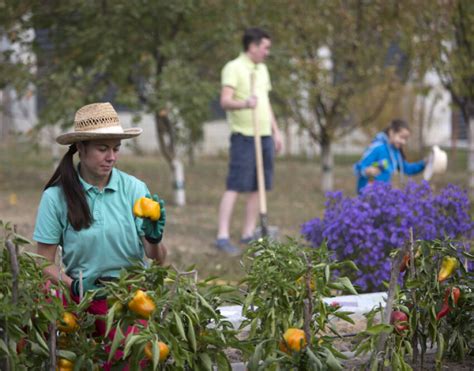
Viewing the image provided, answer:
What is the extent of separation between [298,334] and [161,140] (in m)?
8.55

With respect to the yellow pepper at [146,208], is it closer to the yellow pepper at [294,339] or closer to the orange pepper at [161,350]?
the orange pepper at [161,350]

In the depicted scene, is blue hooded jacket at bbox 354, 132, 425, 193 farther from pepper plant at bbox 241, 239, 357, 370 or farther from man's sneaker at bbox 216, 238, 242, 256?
pepper plant at bbox 241, 239, 357, 370

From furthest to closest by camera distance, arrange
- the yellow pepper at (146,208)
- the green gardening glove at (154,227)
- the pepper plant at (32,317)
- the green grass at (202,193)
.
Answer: the green grass at (202,193), the green gardening glove at (154,227), the yellow pepper at (146,208), the pepper plant at (32,317)

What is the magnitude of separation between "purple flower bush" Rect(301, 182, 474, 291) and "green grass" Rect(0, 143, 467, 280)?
484 millimetres

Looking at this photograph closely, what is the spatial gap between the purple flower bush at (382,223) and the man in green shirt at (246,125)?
2081mm

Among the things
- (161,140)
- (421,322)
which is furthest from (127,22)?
(421,322)

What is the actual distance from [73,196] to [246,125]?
175 inches

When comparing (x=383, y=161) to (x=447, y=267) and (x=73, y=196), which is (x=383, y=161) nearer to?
(x=447, y=267)

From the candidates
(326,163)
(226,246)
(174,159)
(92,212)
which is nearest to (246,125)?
(226,246)

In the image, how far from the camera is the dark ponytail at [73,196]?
3777 millimetres

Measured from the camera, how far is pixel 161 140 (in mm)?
11617

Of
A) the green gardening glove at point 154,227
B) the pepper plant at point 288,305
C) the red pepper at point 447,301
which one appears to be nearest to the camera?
the pepper plant at point 288,305

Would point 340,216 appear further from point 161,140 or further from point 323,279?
point 161,140

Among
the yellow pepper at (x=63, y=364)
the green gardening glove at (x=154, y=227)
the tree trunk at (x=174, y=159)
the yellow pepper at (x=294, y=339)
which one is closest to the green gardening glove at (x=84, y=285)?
the green gardening glove at (x=154, y=227)
